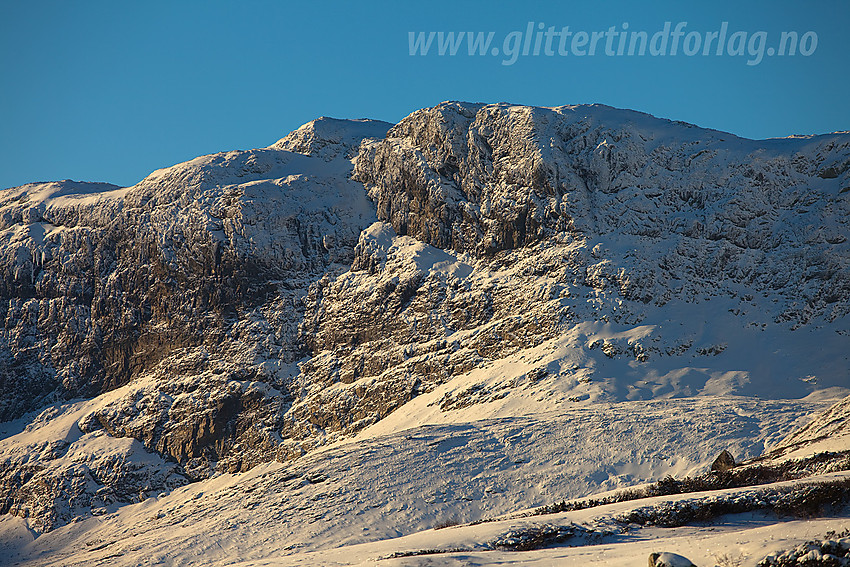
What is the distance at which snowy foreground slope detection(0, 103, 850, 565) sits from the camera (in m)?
55.9

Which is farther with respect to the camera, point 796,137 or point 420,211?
point 420,211

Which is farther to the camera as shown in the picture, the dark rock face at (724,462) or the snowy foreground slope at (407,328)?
the snowy foreground slope at (407,328)

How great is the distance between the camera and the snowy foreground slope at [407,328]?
183ft

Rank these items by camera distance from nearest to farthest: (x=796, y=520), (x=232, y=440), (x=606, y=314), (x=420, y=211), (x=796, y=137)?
(x=796, y=520)
(x=606, y=314)
(x=232, y=440)
(x=796, y=137)
(x=420, y=211)

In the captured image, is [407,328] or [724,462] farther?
[407,328]

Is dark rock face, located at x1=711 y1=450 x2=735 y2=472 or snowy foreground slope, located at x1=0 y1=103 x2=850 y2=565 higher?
snowy foreground slope, located at x1=0 y1=103 x2=850 y2=565

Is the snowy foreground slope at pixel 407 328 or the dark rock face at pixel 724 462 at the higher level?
the snowy foreground slope at pixel 407 328

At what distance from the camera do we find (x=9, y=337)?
103 meters

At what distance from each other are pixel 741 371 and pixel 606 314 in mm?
13809

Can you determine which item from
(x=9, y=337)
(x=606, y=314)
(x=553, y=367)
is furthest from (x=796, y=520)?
(x=9, y=337)

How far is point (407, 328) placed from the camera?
8600 centimetres

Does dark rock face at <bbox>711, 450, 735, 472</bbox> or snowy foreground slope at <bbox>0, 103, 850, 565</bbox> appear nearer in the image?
dark rock face at <bbox>711, 450, 735, 472</bbox>

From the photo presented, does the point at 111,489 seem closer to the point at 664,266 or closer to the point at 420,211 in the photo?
the point at 420,211

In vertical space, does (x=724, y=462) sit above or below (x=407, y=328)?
below
